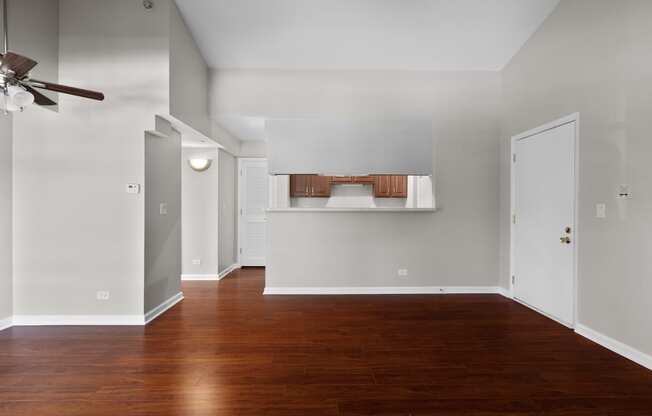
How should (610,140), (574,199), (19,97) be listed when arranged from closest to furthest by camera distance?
(19,97), (610,140), (574,199)

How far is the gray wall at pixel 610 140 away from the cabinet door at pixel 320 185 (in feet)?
10.6

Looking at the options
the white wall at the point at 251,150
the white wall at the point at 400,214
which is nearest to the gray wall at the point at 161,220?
the white wall at the point at 400,214

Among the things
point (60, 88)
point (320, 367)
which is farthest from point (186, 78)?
point (320, 367)

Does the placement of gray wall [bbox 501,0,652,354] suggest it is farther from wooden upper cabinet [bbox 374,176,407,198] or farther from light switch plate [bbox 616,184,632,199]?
wooden upper cabinet [bbox 374,176,407,198]

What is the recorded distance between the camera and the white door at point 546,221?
3.29 metres

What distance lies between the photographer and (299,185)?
18.4ft

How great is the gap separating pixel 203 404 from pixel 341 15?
381cm

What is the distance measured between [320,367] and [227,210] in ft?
13.5

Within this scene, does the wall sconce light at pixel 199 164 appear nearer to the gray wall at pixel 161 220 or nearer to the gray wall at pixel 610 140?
the gray wall at pixel 161 220

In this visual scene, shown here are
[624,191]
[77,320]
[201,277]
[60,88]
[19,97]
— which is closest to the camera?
[19,97]

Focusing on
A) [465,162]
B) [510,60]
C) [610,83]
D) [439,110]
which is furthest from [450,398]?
[510,60]

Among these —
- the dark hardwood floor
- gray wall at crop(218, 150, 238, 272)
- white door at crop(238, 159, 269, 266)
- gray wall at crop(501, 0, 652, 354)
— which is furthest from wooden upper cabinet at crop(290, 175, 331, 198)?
gray wall at crop(501, 0, 652, 354)

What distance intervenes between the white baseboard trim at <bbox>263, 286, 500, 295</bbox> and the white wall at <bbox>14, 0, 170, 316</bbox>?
1.83 meters

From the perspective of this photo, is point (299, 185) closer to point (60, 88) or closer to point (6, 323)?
point (60, 88)
